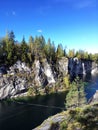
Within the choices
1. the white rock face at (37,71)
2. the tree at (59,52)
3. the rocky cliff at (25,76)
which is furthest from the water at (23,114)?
the tree at (59,52)

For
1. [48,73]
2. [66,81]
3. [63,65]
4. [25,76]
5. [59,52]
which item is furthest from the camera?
[59,52]

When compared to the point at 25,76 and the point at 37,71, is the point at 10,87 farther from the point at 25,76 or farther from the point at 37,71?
the point at 37,71

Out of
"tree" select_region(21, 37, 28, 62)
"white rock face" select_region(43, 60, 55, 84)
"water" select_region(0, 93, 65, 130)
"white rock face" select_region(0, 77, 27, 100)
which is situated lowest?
"water" select_region(0, 93, 65, 130)

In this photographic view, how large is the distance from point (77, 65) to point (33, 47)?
7184 cm

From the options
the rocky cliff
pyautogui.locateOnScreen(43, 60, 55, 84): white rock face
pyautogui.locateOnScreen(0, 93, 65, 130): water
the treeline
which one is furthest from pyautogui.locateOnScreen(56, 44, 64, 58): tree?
pyautogui.locateOnScreen(0, 93, 65, 130): water

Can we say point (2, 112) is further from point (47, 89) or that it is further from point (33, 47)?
point (33, 47)

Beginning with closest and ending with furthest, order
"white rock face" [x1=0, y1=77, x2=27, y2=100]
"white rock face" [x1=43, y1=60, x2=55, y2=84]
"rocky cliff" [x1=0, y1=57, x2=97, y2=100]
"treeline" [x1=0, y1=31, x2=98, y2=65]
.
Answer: "white rock face" [x1=0, y1=77, x2=27, y2=100], "rocky cliff" [x1=0, y1=57, x2=97, y2=100], "treeline" [x1=0, y1=31, x2=98, y2=65], "white rock face" [x1=43, y1=60, x2=55, y2=84]

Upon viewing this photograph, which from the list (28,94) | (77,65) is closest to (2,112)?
(28,94)

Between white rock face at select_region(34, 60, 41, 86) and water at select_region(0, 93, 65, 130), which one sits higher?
white rock face at select_region(34, 60, 41, 86)

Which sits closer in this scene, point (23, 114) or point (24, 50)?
point (23, 114)

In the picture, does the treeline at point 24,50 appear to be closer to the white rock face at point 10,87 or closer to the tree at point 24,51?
the tree at point 24,51

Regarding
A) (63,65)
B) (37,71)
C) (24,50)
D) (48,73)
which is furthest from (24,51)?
(63,65)

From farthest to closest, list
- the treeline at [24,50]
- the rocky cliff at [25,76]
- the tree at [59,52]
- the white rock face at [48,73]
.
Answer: the tree at [59,52] < the white rock face at [48,73] < the treeline at [24,50] < the rocky cliff at [25,76]

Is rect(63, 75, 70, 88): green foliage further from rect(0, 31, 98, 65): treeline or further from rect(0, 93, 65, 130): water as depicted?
rect(0, 93, 65, 130): water
